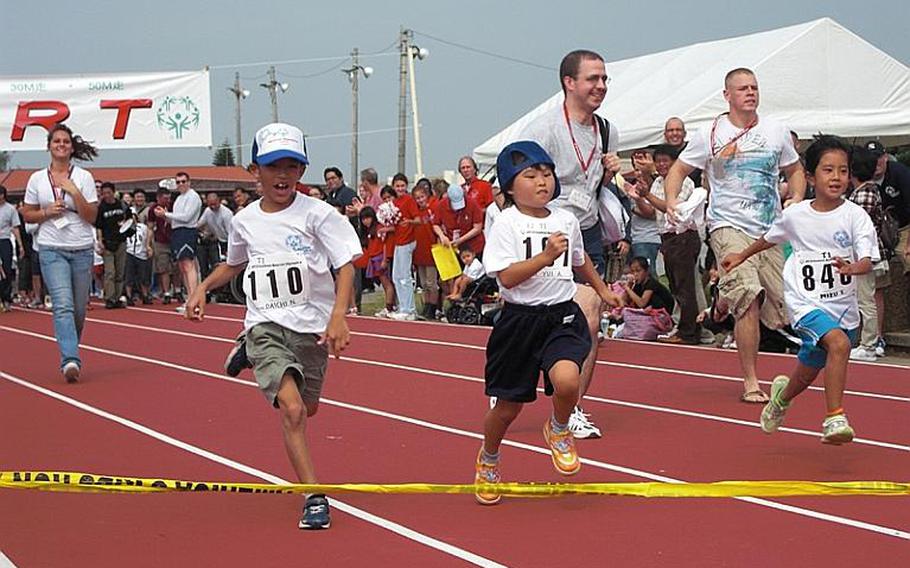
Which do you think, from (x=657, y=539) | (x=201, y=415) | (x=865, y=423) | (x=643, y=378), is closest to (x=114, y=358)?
(x=201, y=415)

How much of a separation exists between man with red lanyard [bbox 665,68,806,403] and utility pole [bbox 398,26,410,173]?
39080 millimetres

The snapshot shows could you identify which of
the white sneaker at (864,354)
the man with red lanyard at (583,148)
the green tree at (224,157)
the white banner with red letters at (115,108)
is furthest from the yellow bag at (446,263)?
the green tree at (224,157)

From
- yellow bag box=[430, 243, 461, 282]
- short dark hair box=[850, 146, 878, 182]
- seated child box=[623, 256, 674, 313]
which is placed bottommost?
seated child box=[623, 256, 674, 313]

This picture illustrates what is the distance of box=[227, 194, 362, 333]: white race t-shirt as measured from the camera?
248 inches

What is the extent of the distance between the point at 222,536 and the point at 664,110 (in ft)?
47.7

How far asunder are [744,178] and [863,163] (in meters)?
3.01

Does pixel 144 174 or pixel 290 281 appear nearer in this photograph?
pixel 290 281

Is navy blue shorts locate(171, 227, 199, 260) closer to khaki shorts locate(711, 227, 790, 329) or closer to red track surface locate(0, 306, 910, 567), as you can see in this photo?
red track surface locate(0, 306, 910, 567)

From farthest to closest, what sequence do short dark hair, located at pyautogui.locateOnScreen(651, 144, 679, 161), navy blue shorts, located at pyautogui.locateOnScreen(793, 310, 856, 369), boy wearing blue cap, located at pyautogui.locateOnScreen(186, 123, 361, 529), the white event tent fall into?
the white event tent, short dark hair, located at pyautogui.locateOnScreen(651, 144, 679, 161), navy blue shorts, located at pyautogui.locateOnScreen(793, 310, 856, 369), boy wearing blue cap, located at pyautogui.locateOnScreen(186, 123, 361, 529)

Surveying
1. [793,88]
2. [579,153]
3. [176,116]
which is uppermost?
[176,116]

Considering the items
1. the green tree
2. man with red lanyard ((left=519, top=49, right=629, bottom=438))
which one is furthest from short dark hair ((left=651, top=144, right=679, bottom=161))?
the green tree

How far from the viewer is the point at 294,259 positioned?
20.7 feet

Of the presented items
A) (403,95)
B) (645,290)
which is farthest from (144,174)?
(645,290)

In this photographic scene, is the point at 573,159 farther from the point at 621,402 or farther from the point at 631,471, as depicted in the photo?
the point at 621,402
